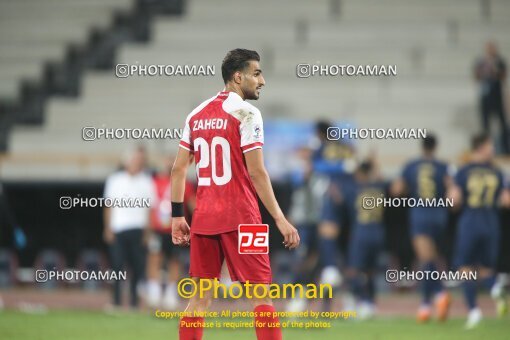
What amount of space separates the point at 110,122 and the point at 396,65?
18.9ft

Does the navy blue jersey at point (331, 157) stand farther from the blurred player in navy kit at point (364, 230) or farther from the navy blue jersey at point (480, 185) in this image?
the navy blue jersey at point (480, 185)

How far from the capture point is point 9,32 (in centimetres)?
2233

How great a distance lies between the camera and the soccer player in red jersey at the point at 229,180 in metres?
7.12

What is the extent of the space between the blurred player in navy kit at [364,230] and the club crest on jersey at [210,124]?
700 centimetres

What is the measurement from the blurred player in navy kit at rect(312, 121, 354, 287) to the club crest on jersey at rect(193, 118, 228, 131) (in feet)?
20.5

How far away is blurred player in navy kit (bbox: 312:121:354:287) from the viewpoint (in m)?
13.6

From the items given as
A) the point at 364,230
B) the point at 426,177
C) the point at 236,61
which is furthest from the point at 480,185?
the point at 236,61

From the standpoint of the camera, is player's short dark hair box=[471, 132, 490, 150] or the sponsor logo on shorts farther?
player's short dark hair box=[471, 132, 490, 150]

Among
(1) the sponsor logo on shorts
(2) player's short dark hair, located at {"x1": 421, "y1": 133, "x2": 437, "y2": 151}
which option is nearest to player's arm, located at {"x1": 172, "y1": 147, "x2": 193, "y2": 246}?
(1) the sponsor logo on shorts

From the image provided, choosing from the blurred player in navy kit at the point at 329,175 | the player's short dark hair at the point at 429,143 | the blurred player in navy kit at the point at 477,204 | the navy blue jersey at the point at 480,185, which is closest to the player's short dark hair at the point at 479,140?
the blurred player in navy kit at the point at 477,204

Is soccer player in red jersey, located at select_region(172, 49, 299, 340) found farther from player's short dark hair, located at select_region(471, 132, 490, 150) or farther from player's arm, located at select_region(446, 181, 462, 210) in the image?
player's arm, located at select_region(446, 181, 462, 210)

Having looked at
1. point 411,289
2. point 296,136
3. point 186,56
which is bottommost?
point 411,289

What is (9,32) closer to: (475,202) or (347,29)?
(347,29)

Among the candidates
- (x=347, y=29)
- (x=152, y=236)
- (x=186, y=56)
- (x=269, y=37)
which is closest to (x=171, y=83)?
(x=186, y=56)
